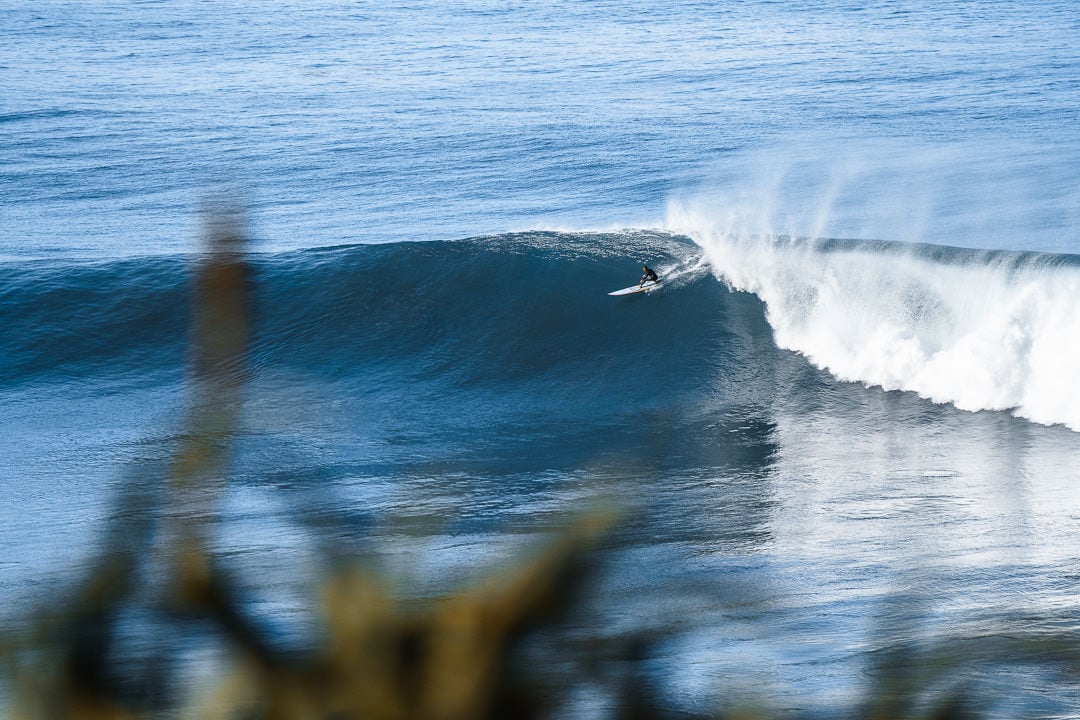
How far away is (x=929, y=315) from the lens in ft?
65.1

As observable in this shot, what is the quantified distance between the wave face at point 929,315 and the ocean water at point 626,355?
0.19ft

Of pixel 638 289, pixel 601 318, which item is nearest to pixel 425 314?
pixel 601 318

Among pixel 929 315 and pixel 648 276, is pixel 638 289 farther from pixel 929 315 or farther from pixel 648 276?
pixel 929 315

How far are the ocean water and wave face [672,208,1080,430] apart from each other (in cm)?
6

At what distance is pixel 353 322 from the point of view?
69.2ft

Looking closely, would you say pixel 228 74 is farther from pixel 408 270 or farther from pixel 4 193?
pixel 408 270

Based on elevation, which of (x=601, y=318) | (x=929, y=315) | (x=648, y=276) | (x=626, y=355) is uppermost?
(x=648, y=276)

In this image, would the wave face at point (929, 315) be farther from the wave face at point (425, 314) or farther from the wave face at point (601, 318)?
the wave face at point (425, 314)

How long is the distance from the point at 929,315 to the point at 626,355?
4.84 m

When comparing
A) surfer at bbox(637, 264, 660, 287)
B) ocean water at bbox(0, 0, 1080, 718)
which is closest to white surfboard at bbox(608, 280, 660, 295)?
surfer at bbox(637, 264, 660, 287)

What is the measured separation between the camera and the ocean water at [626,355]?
2088 mm

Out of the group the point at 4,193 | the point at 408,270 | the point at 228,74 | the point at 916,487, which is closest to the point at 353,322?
the point at 408,270

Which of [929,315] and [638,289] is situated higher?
[638,289]

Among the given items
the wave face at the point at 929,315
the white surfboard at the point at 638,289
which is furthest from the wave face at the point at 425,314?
the wave face at the point at 929,315
